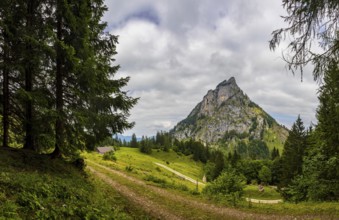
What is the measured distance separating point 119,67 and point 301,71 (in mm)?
13245

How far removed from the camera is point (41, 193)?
973cm

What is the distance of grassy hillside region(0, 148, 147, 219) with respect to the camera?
7925 millimetres

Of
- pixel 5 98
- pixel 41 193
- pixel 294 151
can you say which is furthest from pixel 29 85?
pixel 294 151

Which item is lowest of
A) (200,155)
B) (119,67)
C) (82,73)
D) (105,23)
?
(200,155)

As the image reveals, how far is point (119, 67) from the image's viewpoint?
18.6m

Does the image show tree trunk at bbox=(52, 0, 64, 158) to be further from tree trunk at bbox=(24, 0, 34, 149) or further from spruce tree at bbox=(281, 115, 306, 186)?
spruce tree at bbox=(281, 115, 306, 186)

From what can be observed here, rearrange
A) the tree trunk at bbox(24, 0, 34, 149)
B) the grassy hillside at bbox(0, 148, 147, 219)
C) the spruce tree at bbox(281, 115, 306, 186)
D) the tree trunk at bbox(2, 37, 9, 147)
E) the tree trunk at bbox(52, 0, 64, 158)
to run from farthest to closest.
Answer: the spruce tree at bbox(281, 115, 306, 186), the tree trunk at bbox(2, 37, 9, 147), the tree trunk at bbox(52, 0, 64, 158), the tree trunk at bbox(24, 0, 34, 149), the grassy hillside at bbox(0, 148, 147, 219)

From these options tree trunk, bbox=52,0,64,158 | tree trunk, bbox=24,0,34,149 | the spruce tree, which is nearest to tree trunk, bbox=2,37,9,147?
tree trunk, bbox=24,0,34,149

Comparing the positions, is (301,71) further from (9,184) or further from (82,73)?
(82,73)

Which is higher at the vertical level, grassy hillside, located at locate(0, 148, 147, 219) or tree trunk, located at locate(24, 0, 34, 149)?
tree trunk, located at locate(24, 0, 34, 149)

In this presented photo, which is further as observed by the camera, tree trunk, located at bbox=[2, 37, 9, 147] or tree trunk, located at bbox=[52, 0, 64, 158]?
tree trunk, located at bbox=[2, 37, 9, 147]

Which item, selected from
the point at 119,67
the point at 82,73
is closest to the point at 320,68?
the point at 82,73

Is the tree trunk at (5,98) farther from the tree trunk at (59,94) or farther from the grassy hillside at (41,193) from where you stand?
the tree trunk at (59,94)

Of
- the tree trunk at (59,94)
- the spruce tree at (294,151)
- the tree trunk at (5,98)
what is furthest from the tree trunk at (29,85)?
the spruce tree at (294,151)
